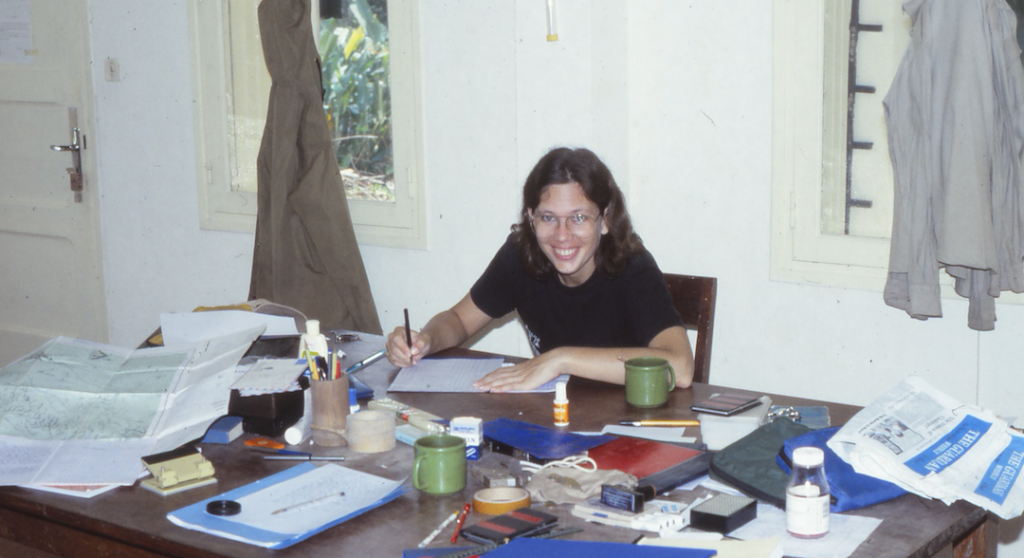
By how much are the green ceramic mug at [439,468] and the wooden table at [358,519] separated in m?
0.02

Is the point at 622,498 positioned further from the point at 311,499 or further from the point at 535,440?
the point at 311,499

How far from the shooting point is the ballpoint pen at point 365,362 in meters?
2.05

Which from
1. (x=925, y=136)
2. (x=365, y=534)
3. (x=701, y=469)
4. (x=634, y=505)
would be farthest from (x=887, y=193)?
(x=365, y=534)

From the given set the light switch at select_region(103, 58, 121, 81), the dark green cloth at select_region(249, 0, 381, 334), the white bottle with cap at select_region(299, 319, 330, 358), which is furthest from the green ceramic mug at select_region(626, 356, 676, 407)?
the light switch at select_region(103, 58, 121, 81)

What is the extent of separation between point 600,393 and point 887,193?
117 cm

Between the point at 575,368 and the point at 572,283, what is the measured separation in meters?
0.46

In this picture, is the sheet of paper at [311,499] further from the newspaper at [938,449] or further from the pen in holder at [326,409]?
the newspaper at [938,449]

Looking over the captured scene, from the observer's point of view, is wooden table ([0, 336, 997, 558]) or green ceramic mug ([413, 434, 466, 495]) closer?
wooden table ([0, 336, 997, 558])

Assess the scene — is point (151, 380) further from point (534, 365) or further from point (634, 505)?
point (634, 505)

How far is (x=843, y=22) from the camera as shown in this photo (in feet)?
8.51

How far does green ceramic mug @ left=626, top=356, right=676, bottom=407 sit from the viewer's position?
176 cm

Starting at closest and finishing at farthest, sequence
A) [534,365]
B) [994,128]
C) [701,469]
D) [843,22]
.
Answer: [701,469], [534,365], [994,128], [843,22]

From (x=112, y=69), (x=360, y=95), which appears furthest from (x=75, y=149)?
(x=360, y=95)

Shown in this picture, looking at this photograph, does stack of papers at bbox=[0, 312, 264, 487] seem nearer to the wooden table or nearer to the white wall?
the wooden table
